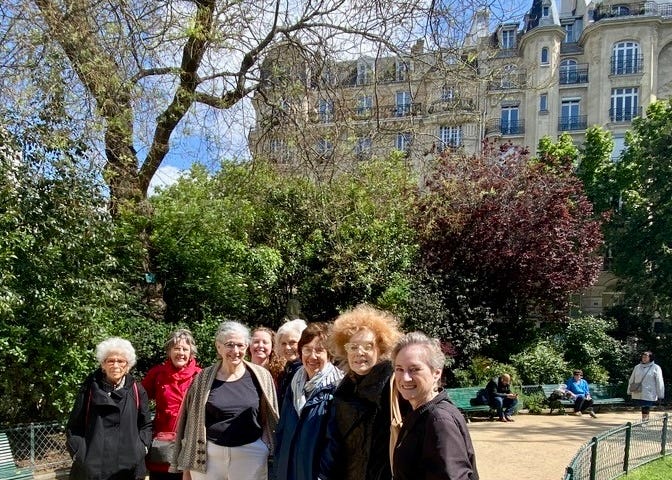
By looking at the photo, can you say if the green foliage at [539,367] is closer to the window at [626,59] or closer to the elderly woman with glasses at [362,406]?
the elderly woman with glasses at [362,406]

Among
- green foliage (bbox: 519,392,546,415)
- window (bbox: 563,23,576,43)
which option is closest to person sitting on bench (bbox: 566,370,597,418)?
green foliage (bbox: 519,392,546,415)

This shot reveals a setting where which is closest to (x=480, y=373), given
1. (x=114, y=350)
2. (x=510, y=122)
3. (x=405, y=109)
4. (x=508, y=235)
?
(x=508, y=235)

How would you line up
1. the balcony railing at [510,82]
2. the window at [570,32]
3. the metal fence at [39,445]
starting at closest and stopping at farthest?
the metal fence at [39,445]
the balcony railing at [510,82]
the window at [570,32]

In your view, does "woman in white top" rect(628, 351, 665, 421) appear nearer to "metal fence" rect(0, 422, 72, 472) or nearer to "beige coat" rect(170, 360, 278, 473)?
"beige coat" rect(170, 360, 278, 473)

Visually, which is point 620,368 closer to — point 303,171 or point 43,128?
point 303,171

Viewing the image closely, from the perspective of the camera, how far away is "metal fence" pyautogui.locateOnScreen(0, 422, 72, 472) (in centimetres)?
687

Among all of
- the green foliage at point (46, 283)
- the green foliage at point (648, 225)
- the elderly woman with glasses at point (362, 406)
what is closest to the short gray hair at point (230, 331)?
the elderly woman with glasses at point (362, 406)

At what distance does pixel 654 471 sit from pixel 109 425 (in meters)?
7.23

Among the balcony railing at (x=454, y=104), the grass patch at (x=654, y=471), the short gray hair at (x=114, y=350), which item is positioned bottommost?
the grass patch at (x=654, y=471)

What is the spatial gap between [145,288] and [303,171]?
13.0 ft

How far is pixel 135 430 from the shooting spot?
4289mm

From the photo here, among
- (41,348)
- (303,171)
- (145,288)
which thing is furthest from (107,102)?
(145,288)

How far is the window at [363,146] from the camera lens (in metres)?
9.14

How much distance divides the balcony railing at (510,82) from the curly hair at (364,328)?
4686mm
